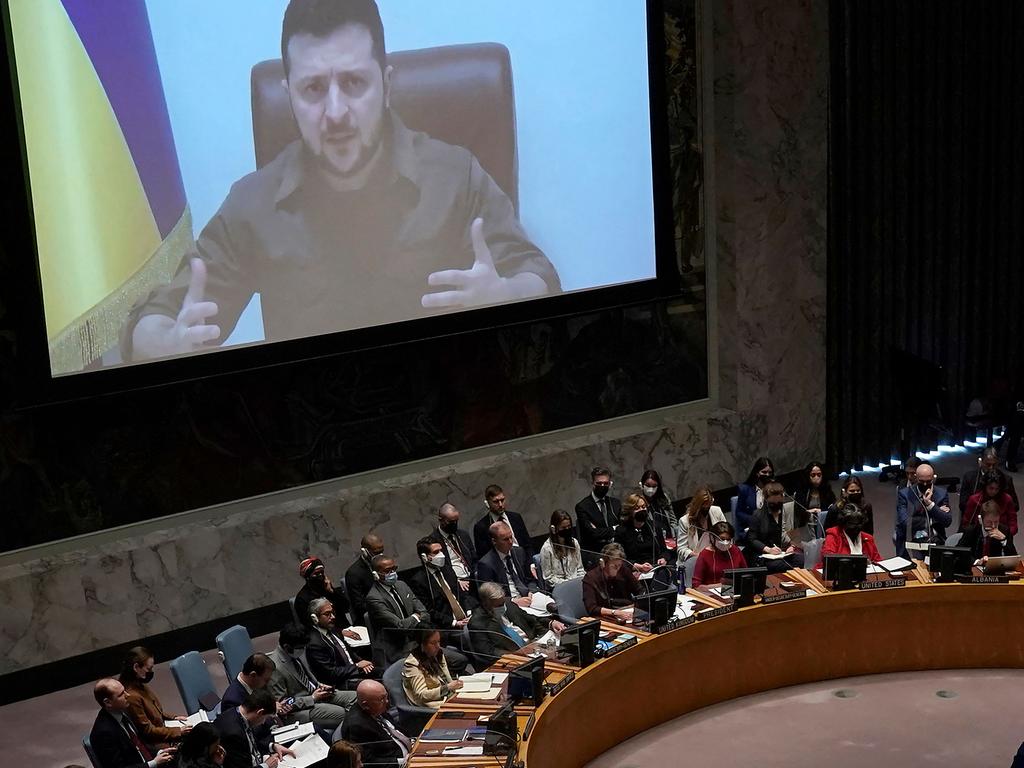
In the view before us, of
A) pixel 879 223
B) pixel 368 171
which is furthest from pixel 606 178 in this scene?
pixel 879 223

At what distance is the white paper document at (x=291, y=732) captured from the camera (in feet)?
24.7

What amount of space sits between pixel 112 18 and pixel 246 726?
5.08 meters

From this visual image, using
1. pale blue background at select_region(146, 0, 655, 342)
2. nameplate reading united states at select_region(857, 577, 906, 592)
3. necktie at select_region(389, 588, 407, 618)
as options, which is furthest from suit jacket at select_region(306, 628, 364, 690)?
nameplate reading united states at select_region(857, 577, 906, 592)

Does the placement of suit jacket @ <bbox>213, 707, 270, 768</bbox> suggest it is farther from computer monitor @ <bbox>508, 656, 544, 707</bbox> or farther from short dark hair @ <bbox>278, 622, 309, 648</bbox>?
computer monitor @ <bbox>508, 656, 544, 707</bbox>

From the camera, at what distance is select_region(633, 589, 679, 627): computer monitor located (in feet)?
27.8

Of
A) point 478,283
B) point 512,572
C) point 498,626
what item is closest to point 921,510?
point 512,572

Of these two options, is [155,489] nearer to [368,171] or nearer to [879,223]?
[368,171]

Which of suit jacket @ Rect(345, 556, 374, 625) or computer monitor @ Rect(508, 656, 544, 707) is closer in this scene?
computer monitor @ Rect(508, 656, 544, 707)

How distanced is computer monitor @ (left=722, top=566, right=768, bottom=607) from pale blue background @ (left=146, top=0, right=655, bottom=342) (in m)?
3.80

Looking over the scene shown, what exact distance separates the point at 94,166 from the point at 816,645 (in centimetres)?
590

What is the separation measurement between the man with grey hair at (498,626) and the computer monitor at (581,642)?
315 millimetres

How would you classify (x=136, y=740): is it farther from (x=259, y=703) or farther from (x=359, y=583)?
(x=359, y=583)

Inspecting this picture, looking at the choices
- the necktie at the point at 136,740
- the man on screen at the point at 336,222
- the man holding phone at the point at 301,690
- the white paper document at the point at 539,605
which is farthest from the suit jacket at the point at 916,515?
the necktie at the point at 136,740

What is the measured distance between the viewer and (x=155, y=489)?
407 inches
